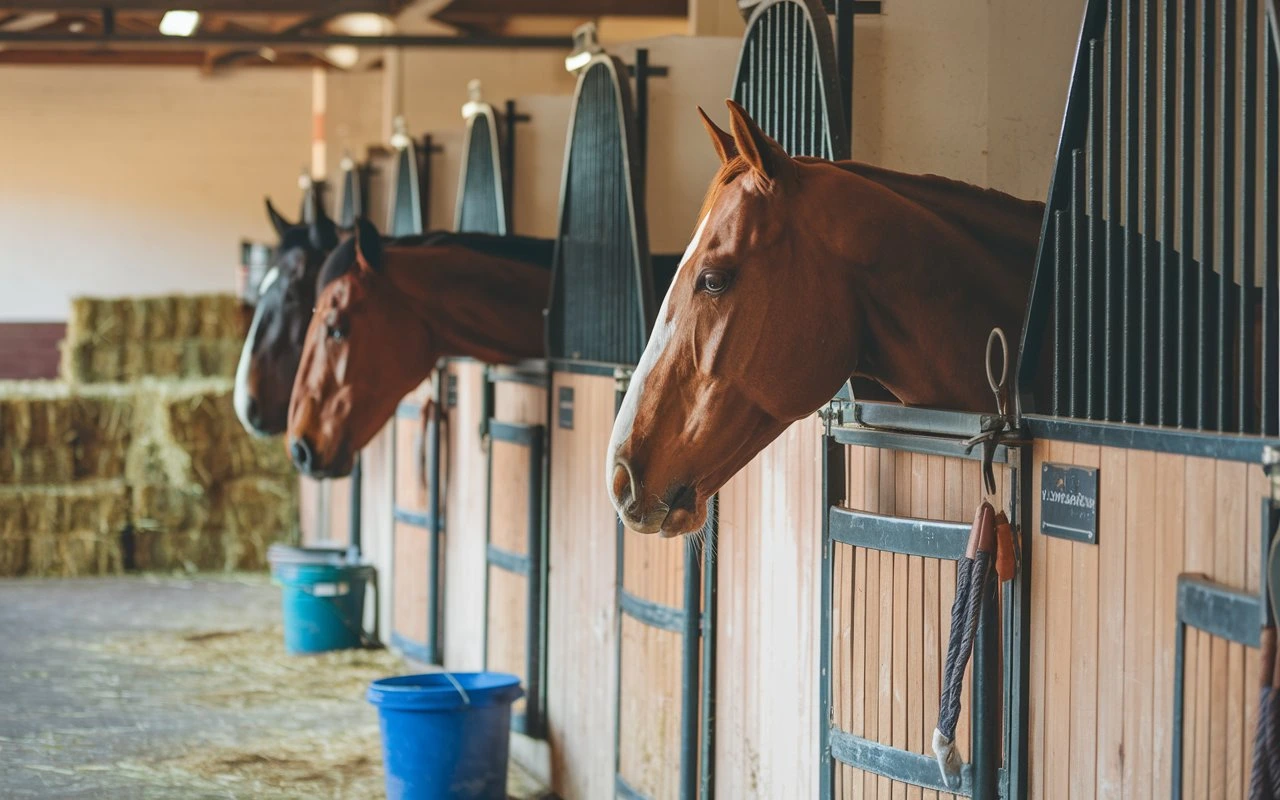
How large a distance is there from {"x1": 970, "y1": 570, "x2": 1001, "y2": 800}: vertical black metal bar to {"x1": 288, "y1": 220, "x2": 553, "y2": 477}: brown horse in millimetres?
2588

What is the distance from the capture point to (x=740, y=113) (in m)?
1.93

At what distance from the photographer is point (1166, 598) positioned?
5.30 feet

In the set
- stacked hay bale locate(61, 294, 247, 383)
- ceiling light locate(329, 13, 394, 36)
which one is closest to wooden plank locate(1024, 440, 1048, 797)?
ceiling light locate(329, 13, 394, 36)

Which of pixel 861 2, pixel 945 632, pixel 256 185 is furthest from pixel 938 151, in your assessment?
pixel 256 185

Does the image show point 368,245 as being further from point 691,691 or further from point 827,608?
point 827,608

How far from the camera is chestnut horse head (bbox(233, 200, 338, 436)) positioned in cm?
560

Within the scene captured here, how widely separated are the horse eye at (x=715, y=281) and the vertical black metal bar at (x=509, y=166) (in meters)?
3.03

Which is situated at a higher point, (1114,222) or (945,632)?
(1114,222)

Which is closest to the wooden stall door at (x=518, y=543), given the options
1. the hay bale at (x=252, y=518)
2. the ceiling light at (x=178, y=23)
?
the ceiling light at (x=178, y=23)

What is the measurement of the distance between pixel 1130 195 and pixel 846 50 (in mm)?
1029

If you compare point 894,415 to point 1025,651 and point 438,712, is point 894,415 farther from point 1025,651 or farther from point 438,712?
point 438,712

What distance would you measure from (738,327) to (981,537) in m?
0.43

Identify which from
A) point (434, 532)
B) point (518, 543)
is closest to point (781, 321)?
point (518, 543)

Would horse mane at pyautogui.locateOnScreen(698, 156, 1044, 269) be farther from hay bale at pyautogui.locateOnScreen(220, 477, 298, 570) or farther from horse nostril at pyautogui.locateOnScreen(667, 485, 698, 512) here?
hay bale at pyautogui.locateOnScreen(220, 477, 298, 570)
